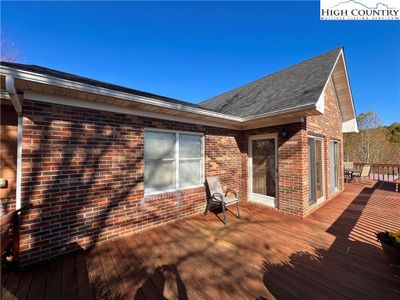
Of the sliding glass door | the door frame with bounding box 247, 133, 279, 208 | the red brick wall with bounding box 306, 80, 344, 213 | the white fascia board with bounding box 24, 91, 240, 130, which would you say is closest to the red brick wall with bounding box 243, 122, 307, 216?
the door frame with bounding box 247, 133, 279, 208

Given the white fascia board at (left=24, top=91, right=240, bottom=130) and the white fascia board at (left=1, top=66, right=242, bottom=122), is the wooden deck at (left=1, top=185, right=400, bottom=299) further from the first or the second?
Result: the white fascia board at (left=1, top=66, right=242, bottom=122)

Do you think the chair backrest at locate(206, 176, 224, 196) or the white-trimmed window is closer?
the white-trimmed window

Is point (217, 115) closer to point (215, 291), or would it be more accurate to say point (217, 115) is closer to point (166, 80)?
point (215, 291)

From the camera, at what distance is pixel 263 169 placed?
18.4ft

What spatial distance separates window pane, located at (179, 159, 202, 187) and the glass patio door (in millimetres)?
1974

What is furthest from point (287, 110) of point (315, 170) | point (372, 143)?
point (372, 143)

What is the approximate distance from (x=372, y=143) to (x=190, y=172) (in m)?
19.4

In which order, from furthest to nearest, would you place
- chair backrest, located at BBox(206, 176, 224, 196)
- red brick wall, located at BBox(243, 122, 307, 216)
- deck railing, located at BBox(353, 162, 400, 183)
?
deck railing, located at BBox(353, 162, 400, 183) < chair backrest, located at BBox(206, 176, 224, 196) < red brick wall, located at BBox(243, 122, 307, 216)

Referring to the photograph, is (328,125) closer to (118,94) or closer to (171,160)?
(171,160)

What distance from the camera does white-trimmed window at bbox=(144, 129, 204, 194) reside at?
4.09 meters

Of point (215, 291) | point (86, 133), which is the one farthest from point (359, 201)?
point (86, 133)

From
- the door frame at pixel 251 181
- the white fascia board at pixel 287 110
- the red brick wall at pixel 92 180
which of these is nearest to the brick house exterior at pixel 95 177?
the red brick wall at pixel 92 180

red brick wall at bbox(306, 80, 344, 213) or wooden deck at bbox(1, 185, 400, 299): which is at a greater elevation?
red brick wall at bbox(306, 80, 344, 213)

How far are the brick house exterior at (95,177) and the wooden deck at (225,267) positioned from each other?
35 centimetres
